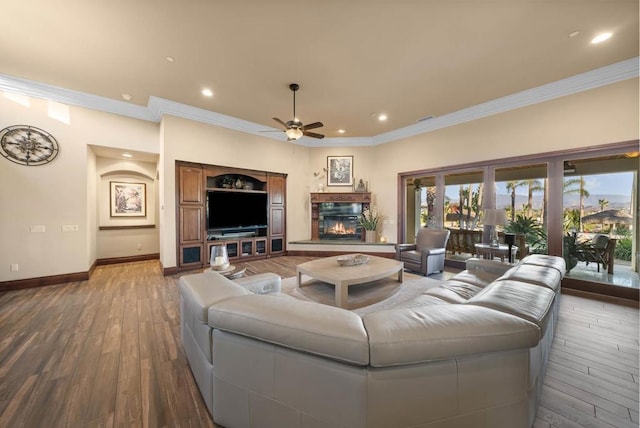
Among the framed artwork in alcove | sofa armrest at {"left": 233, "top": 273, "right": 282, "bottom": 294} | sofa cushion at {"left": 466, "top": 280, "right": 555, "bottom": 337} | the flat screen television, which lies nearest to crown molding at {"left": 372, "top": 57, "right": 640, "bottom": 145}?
sofa cushion at {"left": 466, "top": 280, "right": 555, "bottom": 337}

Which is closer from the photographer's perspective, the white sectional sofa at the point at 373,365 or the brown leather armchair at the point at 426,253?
the white sectional sofa at the point at 373,365

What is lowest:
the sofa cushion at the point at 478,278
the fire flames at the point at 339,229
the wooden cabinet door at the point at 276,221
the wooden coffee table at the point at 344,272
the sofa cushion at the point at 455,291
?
the wooden coffee table at the point at 344,272

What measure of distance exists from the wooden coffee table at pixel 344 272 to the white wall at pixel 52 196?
4240mm

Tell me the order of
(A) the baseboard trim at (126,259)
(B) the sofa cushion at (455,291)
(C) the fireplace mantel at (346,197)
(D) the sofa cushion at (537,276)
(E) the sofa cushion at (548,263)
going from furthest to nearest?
1. (C) the fireplace mantel at (346,197)
2. (A) the baseboard trim at (126,259)
3. (E) the sofa cushion at (548,263)
4. (B) the sofa cushion at (455,291)
5. (D) the sofa cushion at (537,276)

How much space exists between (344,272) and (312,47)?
3071mm

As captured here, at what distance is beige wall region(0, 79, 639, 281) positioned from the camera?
3656 mm

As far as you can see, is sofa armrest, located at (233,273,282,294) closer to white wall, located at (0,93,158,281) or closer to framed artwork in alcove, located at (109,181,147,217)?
white wall, located at (0,93,158,281)

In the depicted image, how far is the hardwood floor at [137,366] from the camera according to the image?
59.6 inches

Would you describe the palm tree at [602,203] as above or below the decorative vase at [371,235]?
above

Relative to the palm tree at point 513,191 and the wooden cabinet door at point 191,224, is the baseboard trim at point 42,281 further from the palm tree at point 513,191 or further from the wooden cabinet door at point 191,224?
the palm tree at point 513,191

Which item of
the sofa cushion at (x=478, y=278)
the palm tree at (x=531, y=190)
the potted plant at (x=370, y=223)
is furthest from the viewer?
the potted plant at (x=370, y=223)

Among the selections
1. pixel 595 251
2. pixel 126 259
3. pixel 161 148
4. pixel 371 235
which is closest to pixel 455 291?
pixel 595 251

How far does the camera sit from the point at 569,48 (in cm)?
302

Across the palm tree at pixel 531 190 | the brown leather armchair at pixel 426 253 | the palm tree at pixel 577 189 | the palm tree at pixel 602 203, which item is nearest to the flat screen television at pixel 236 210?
the brown leather armchair at pixel 426 253
